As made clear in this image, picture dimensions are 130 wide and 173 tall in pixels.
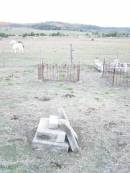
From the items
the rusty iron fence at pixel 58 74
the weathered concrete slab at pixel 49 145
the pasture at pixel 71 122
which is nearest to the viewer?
the pasture at pixel 71 122

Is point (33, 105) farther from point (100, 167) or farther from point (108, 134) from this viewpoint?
point (100, 167)

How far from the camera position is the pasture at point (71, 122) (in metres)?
5.72

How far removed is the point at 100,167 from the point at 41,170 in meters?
1.08

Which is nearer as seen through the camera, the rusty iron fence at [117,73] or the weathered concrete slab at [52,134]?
the weathered concrete slab at [52,134]

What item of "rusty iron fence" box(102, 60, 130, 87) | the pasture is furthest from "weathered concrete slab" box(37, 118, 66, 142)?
"rusty iron fence" box(102, 60, 130, 87)

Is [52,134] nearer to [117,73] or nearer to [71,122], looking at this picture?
[71,122]

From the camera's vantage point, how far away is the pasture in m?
5.72

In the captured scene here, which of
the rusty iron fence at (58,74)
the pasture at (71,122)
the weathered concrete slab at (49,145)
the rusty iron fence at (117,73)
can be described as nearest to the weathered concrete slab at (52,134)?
the weathered concrete slab at (49,145)

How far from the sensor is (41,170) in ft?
17.9

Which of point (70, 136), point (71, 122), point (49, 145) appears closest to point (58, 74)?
point (71, 122)

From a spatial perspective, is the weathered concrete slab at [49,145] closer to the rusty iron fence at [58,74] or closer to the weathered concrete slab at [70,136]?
the weathered concrete slab at [70,136]

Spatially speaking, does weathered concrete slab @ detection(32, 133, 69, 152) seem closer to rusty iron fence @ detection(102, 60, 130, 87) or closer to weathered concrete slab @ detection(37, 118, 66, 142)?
weathered concrete slab @ detection(37, 118, 66, 142)

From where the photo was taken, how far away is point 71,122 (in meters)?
7.85

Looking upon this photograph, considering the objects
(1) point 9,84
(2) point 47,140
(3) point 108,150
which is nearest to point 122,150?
(3) point 108,150
